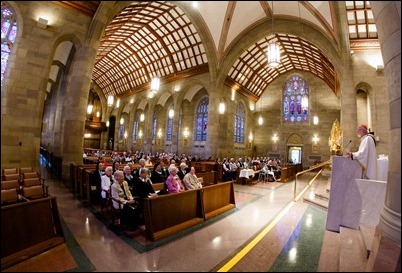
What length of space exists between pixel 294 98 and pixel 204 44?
1304 centimetres

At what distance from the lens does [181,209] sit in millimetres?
4656

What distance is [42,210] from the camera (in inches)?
136

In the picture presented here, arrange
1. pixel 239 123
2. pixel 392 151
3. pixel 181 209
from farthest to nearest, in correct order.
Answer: pixel 239 123 → pixel 181 209 → pixel 392 151

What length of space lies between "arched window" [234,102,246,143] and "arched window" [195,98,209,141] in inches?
116

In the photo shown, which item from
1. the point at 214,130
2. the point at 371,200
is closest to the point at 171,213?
the point at 371,200

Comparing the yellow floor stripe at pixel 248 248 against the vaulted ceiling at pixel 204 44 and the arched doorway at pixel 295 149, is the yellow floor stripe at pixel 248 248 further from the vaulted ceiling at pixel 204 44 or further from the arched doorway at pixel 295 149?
the arched doorway at pixel 295 149

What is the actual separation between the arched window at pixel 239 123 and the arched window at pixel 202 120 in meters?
2.96

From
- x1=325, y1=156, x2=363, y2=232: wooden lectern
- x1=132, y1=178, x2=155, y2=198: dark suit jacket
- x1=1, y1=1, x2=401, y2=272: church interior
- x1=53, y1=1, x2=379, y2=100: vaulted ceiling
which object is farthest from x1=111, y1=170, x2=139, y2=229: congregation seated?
x1=53, y1=1, x2=379, y2=100: vaulted ceiling

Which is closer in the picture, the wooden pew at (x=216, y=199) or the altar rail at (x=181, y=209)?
the altar rail at (x=181, y=209)

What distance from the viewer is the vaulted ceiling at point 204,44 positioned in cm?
1017

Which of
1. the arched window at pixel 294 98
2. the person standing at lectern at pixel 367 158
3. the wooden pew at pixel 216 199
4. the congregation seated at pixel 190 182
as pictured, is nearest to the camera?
the person standing at lectern at pixel 367 158

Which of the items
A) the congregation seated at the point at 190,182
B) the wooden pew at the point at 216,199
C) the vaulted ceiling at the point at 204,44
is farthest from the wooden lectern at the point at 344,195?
the vaulted ceiling at the point at 204,44

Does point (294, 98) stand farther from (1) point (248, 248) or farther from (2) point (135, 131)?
(1) point (248, 248)

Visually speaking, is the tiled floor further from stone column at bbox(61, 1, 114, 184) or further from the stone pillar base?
stone column at bbox(61, 1, 114, 184)
